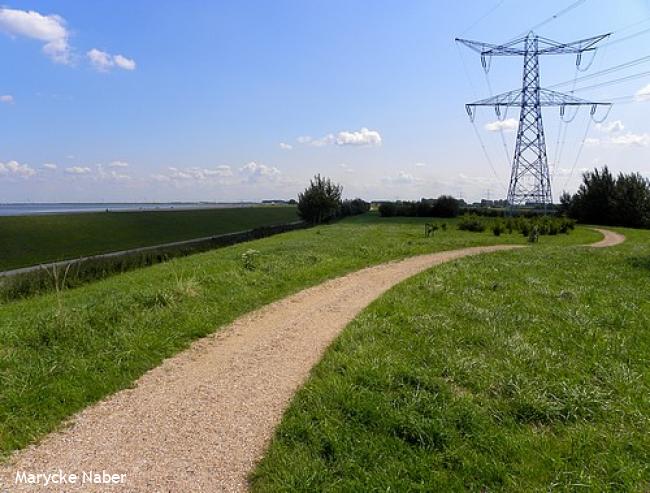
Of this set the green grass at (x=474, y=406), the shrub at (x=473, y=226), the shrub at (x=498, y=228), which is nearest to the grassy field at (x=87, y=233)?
the shrub at (x=473, y=226)

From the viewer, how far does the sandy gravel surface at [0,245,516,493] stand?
395 cm

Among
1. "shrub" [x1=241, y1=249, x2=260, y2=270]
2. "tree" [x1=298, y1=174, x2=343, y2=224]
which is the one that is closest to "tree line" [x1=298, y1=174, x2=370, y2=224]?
"tree" [x1=298, y1=174, x2=343, y2=224]

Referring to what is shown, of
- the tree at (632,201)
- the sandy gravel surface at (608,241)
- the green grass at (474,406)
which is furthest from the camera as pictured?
the tree at (632,201)

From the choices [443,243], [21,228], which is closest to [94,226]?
[21,228]

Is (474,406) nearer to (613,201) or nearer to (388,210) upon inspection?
(613,201)

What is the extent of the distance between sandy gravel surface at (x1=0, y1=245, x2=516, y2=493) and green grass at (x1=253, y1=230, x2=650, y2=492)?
35 cm

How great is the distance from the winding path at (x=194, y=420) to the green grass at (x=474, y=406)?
14.0 inches

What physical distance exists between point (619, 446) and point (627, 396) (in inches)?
47.1

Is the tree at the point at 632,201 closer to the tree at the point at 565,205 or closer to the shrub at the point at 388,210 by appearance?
the tree at the point at 565,205

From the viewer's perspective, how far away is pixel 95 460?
412 cm

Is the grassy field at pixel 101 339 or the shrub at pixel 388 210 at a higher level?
the shrub at pixel 388 210

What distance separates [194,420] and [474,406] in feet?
10.6

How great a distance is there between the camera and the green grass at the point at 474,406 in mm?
3863

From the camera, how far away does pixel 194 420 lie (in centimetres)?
485
